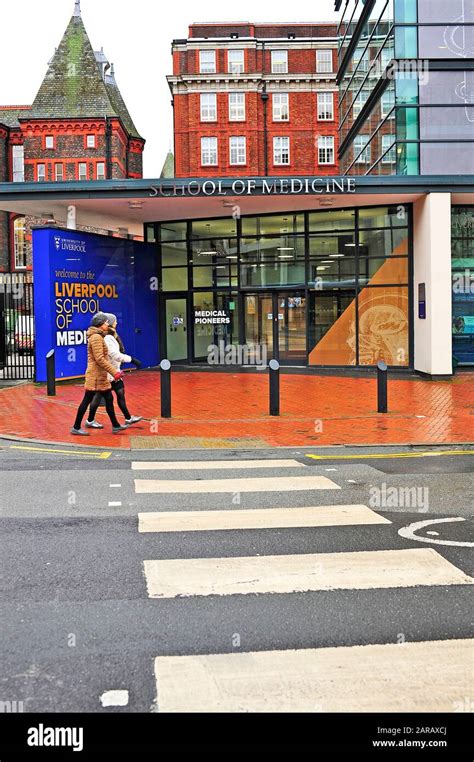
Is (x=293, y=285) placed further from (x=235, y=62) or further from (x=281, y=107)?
(x=235, y=62)

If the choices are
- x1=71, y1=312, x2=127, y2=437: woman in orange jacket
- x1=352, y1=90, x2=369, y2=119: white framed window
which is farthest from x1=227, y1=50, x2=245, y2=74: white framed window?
x1=71, y1=312, x2=127, y2=437: woman in orange jacket

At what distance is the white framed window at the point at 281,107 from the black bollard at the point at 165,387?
54.9m

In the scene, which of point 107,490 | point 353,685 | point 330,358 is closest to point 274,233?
point 330,358

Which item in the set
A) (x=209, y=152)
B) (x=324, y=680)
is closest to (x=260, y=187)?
(x=324, y=680)

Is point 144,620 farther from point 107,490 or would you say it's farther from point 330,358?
point 330,358

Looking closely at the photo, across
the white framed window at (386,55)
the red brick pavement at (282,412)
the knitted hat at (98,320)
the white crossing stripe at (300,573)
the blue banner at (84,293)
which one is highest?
the white framed window at (386,55)

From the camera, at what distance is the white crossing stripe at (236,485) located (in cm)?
788

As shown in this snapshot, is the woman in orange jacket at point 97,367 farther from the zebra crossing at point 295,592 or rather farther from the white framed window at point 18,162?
the white framed window at point 18,162

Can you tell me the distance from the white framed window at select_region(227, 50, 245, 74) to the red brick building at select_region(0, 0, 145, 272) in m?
9.50

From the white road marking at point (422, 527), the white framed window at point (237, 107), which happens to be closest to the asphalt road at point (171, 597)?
the white road marking at point (422, 527)

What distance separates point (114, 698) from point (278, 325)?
62.4 feet

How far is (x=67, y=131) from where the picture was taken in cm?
6212

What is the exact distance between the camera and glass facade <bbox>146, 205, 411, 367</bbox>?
833 inches
